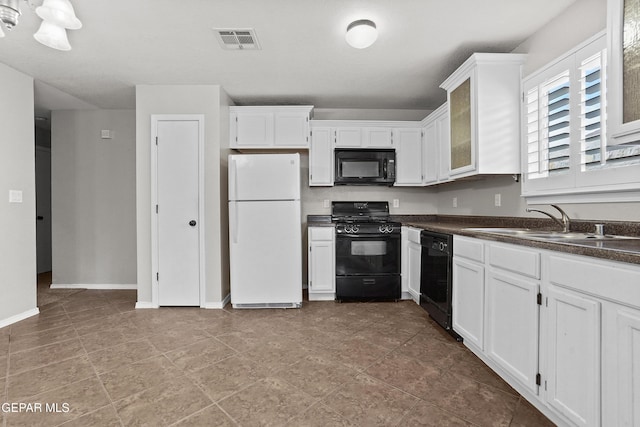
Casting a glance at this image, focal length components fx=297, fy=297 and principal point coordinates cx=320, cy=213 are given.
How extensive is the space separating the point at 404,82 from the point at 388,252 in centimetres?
194

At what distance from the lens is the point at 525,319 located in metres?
1.61

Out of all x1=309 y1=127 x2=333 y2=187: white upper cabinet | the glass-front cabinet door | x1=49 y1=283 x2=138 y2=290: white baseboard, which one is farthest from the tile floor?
x1=309 y1=127 x2=333 y2=187: white upper cabinet

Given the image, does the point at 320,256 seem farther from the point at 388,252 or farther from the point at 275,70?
the point at 275,70

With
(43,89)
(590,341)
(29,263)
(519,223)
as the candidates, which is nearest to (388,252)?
(519,223)

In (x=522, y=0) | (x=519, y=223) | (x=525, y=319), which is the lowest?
(x=525, y=319)

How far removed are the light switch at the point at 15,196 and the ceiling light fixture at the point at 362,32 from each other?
3.48 m

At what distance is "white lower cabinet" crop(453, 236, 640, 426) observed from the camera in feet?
3.60

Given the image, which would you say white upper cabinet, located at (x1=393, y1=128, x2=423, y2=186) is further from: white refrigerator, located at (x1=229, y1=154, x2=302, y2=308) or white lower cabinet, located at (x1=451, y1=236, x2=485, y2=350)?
white lower cabinet, located at (x1=451, y1=236, x2=485, y2=350)

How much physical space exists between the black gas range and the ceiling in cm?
168

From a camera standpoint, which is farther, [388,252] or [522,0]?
[388,252]

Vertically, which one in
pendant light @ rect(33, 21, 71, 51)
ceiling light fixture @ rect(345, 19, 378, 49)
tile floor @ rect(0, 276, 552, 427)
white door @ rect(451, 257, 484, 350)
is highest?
ceiling light fixture @ rect(345, 19, 378, 49)

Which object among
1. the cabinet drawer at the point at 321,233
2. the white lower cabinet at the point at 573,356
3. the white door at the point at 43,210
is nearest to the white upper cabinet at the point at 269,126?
the cabinet drawer at the point at 321,233

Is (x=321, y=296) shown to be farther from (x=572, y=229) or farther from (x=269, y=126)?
(x=572, y=229)

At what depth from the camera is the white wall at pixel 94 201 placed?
4.22m
